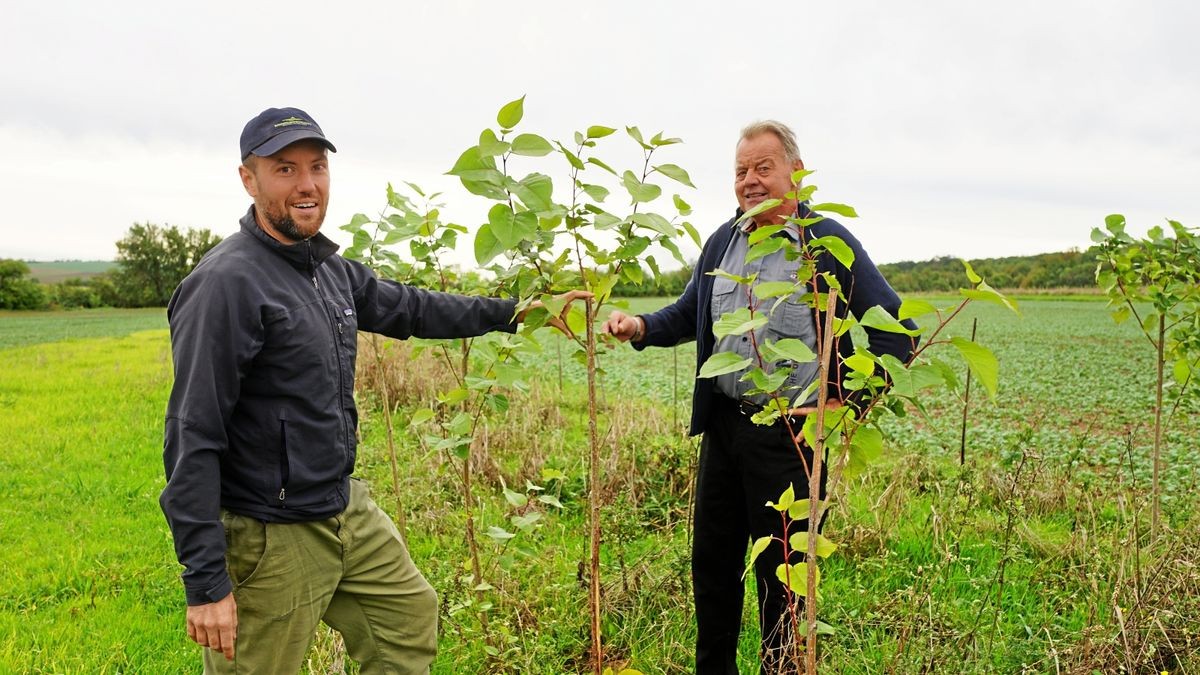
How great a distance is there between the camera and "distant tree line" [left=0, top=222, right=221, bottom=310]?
70250mm

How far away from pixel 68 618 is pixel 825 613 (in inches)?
154

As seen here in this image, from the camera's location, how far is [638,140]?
1.62 meters

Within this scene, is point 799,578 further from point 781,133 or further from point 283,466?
point 781,133

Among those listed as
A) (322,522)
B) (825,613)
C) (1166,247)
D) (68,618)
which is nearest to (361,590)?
(322,522)

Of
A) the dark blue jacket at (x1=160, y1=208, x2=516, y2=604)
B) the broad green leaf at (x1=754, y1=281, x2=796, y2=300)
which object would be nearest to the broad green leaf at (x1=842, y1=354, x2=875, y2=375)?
the broad green leaf at (x1=754, y1=281, x2=796, y2=300)

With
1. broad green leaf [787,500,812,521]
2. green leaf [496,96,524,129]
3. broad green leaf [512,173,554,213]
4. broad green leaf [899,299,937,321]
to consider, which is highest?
green leaf [496,96,524,129]

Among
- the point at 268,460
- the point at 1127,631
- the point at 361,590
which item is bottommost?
the point at 1127,631

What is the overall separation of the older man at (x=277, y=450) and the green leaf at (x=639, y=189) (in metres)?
1.11

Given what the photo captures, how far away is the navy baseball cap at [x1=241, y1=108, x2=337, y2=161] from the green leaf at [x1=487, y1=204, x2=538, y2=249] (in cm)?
93

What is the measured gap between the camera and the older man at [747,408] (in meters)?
2.56

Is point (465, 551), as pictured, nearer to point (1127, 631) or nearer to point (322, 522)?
point (322, 522)

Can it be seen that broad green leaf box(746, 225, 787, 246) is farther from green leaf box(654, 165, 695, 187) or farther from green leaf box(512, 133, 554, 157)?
green leaf box(512, 133, 554, 157)

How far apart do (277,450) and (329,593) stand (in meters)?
0.53

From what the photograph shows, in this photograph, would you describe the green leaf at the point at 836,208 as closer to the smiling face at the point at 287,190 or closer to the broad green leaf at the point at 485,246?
the broad green leaf at the point at 485,246
